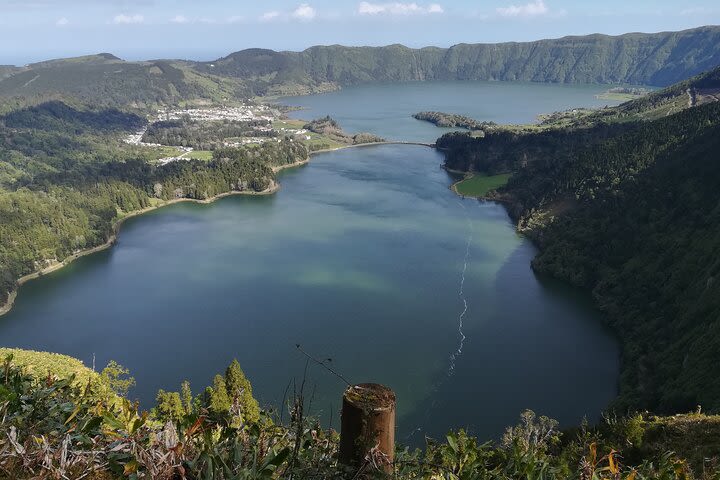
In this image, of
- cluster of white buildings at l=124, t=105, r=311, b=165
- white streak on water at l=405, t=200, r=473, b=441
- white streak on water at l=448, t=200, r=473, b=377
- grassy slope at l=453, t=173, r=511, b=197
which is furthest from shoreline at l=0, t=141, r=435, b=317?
white streak on water at l=405, t=200, r=473, b=441

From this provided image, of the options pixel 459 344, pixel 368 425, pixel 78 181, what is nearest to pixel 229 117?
pixel 78 181

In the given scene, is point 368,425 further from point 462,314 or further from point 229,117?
point 229,117

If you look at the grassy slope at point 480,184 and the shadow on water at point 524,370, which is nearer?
the shadow on water at point 524,370

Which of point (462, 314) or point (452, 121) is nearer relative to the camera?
point (462, 314)

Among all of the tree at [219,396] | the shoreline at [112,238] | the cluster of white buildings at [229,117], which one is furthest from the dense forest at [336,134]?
the tree at [219,396]

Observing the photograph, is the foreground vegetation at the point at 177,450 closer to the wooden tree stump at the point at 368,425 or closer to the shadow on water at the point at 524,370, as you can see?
the wooden tree stump at the point at 368,425

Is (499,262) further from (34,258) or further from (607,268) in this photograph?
(34,258)

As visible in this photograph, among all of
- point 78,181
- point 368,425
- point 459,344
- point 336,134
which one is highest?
point 368,425
